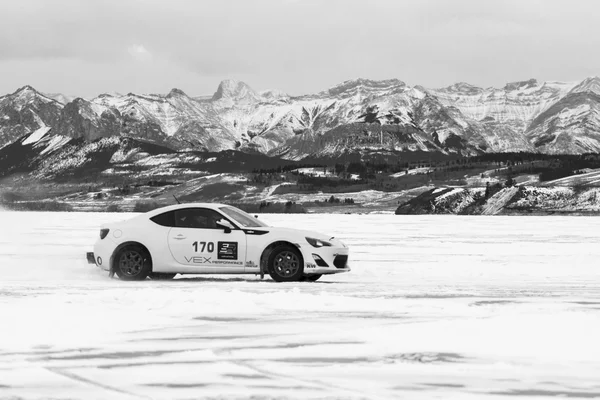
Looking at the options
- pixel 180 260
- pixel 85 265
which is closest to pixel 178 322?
pixel 180 260

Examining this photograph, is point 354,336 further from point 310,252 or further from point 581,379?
point 310,252

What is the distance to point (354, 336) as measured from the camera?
10.1 meters

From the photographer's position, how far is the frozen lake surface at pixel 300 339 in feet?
24.4

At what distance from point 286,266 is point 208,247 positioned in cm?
157

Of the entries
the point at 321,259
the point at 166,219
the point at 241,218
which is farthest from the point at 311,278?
the point at 166,219

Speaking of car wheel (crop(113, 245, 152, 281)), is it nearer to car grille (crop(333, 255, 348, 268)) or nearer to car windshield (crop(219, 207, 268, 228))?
car windshield (crop(219, 207, 268, 228))

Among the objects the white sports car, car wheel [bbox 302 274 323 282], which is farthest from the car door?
car wheel [bbox 302 274 323 282]

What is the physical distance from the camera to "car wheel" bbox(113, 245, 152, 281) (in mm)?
17625

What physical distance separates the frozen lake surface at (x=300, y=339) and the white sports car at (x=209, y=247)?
15.9 inches

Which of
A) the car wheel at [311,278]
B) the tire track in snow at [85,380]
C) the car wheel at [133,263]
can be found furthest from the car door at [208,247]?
the tire track in snow at [85,380]

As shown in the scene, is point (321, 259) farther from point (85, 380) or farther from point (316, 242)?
point (85, 380)

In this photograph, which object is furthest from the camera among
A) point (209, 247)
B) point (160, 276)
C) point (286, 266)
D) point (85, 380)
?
point (160, 276)

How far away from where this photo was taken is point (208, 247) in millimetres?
17531

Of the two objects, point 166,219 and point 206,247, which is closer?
point 206,247
